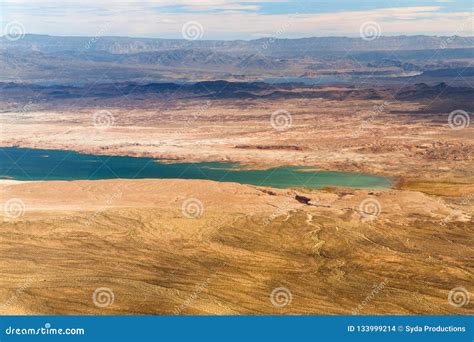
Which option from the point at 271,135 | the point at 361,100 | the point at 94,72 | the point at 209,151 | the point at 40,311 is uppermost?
the point at 94,72

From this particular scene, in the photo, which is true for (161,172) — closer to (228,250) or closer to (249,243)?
(249,243)

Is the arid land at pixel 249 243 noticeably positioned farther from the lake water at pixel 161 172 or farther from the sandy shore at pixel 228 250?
the lake water at pixel 161 172

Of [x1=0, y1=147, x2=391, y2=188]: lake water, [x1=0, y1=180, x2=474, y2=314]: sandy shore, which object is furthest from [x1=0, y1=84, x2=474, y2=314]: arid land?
[x1=0, y1=147, x2=391, y2=188]: lake water

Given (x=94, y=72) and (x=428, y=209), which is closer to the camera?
(x=428, y=209)

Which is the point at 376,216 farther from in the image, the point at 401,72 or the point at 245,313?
the point at 401,72

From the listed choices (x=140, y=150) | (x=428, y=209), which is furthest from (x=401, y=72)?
(x=428, y=209)

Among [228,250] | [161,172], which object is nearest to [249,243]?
[228,250]

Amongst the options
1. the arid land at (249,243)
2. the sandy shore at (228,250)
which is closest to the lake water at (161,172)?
the arid land at (249,243)

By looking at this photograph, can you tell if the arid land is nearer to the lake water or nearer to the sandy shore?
the sandy shore
